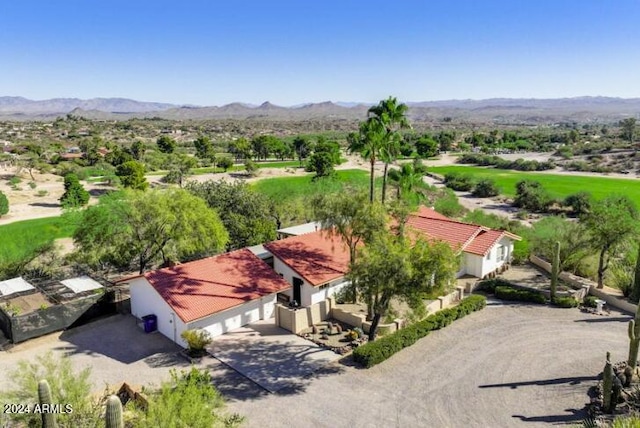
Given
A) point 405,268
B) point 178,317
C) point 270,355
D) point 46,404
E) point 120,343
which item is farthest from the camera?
point 120,343

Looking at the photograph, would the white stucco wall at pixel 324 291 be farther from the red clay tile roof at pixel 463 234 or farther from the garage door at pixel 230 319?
the red clay tile roof at pixel 463 234

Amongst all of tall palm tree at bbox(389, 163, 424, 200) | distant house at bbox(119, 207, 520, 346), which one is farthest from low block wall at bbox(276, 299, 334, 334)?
tall palm tree at bbox(389, 163, 424, 200)

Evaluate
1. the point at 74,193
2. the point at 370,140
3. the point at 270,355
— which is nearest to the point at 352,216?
the point at 370,140

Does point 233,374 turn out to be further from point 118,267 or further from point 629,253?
point 629,253

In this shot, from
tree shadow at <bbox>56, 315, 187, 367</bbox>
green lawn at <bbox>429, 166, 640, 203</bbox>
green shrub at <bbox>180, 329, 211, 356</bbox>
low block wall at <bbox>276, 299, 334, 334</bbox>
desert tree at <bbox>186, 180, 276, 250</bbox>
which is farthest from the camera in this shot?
green lawn at <bbox>429, 166, 640, 203</bbox>

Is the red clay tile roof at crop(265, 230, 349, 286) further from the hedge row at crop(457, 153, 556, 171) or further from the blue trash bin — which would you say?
the hedge row at crop(457, 153, 556, 171)

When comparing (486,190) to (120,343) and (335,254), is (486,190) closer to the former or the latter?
(335,254)
